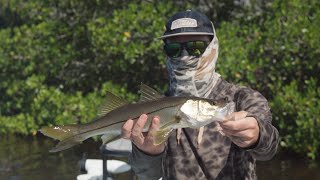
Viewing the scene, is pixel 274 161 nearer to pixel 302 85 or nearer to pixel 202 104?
pixel 302 85

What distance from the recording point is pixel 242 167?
107 inches

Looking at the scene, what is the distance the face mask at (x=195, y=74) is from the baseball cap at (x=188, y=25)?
14 cm

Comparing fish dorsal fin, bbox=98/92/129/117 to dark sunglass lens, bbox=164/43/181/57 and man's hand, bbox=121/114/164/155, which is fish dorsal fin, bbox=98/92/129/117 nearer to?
man's hand, bbox=121/114/164/155

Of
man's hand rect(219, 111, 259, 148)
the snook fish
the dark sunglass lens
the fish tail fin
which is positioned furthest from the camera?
the fish tail fin

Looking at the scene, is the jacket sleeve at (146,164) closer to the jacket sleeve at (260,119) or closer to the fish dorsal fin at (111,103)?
the fish dorsal fin at (111,103)

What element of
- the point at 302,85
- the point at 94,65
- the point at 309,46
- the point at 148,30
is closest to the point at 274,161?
the point at 302,85

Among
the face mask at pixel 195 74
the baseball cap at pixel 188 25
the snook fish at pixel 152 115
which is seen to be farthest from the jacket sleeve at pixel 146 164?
the baseball cap at pixel 188 25

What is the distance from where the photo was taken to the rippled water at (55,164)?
9125mm

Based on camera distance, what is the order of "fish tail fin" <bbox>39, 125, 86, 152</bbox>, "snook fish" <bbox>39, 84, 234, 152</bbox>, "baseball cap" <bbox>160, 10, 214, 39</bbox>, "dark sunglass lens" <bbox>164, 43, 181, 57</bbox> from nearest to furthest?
"snook fish" <bbox>39, 84, 234, 152</bbox>, "baseball cap" <bbox>160, 10, 214, 39</bbox>, "dark sunglass lens" <bbox>164, 43, 181, 57</bbox>, "fish tail fin" <bbox>39, 125, 86, 152</bbox>

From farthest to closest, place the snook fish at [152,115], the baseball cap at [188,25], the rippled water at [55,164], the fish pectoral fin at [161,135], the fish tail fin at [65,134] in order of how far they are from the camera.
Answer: the rippled water at [55,164]
the fish tail fin at [65,134]
the baseball cap at [188,25]
the fish pectoral fin at [161,135]
the snook fish at [152,115]

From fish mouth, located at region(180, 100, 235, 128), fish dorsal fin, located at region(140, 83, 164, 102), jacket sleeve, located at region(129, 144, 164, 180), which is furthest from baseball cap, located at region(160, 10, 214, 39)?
jacket sleeve, located at region(129, 144, 164, 180)

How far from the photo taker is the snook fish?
99.7 inches

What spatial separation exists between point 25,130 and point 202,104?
10.3m

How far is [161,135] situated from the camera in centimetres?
265
